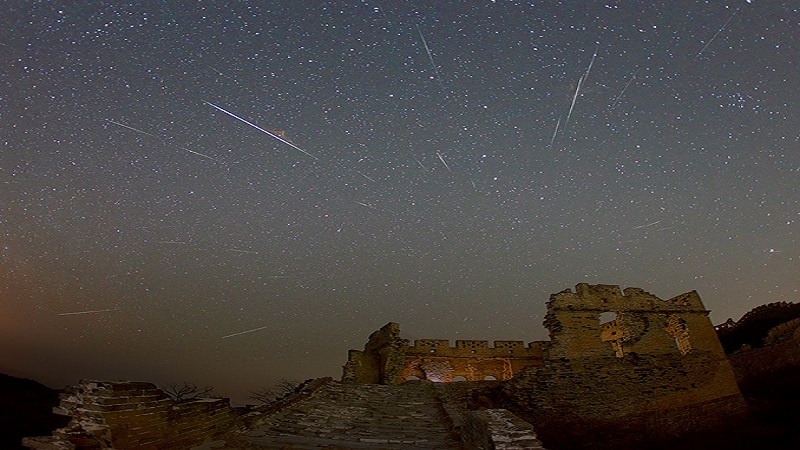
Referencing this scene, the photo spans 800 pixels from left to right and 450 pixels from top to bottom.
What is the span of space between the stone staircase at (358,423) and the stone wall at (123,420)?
102cm

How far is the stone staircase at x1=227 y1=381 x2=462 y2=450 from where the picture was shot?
25.6 feet

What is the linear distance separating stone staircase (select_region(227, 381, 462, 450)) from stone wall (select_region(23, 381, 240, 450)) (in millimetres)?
1024

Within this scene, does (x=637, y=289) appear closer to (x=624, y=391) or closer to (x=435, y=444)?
(x=624, y=391)

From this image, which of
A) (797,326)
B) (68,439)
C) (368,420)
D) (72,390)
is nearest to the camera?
(68,439)

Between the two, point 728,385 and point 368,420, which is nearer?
point 368,420

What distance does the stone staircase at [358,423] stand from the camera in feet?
25.6

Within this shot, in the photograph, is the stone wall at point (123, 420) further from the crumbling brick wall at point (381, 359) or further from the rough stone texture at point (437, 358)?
the rough stone texture at point (437, 358)

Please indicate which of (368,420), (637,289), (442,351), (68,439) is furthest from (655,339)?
(68,439)

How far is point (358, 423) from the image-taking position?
380 inches

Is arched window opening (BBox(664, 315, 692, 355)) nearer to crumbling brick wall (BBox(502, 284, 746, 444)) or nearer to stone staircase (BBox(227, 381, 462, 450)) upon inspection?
crumbling brick wall (BBox(502, 284, 746, 444))

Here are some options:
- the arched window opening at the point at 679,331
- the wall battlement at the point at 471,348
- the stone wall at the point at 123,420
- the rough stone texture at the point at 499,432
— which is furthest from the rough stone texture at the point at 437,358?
the rough stone texture at the point at 499,432

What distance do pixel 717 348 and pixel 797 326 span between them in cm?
801

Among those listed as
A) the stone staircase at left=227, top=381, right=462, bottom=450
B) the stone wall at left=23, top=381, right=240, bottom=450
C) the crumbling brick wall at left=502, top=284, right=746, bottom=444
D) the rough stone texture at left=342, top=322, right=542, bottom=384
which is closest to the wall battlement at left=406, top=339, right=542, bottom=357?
the rough stone texture at left=342, top=322, right=542, bottom=384

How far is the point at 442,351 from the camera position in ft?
84.8
